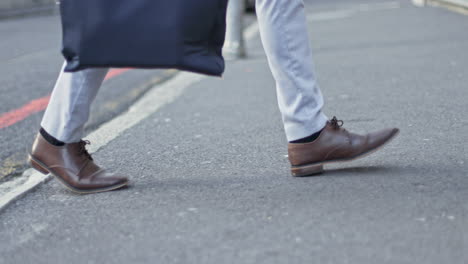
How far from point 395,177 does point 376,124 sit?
120cm

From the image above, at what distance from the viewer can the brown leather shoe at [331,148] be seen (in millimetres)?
3006

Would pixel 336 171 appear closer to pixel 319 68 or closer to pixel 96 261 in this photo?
pixel 96 261

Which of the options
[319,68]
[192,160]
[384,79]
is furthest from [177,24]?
[319,68]

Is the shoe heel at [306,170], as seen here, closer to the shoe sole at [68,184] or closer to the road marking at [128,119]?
the shoe sole at [68,184]

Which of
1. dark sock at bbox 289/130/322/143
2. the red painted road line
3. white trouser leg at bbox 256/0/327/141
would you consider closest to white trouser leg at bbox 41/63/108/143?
white trouser leg at bbox 256/0/327/141

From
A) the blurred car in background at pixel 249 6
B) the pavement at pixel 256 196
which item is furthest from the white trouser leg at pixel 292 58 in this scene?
the blurred car in background at pixel 249 6

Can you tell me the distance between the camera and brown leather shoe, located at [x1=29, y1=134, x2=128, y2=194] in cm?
296

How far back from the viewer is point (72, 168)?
2963mm

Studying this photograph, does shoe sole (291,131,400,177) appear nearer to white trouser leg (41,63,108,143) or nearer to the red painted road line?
white trouser leg (41,63,108,143)

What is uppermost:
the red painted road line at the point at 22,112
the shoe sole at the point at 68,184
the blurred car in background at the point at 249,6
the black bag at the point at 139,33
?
the black bag at the point at 139,33

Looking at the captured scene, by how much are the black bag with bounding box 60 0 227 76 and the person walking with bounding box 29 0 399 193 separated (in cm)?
30

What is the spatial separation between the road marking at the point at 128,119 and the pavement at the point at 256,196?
33mm

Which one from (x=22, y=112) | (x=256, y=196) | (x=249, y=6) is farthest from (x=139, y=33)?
(x=249, y=6)

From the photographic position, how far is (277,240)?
2.30 meters
